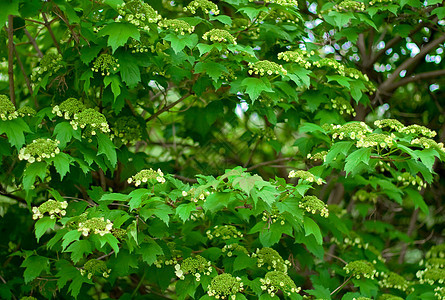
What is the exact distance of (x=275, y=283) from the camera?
11.6ft

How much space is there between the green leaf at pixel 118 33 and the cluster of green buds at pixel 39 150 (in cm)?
70

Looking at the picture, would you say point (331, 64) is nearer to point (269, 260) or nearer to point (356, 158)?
point (356, 158)

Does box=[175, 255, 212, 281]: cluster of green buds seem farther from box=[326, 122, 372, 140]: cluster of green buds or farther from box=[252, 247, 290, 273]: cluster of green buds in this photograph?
box=[326, 122, 372, 140]: cluster of green buds

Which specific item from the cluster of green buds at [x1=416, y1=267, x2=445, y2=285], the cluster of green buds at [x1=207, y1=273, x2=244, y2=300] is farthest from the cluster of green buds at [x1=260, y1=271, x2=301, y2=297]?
the cluster of green buds at [x1=416, y1=267, x2=445, y2=285]

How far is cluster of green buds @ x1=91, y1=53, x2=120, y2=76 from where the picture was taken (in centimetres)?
369

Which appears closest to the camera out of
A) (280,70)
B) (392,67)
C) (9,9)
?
(9,9)

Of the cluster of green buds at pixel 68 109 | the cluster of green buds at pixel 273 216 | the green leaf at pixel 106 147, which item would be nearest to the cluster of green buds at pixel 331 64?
the cluster of green buds at pixel 273 216

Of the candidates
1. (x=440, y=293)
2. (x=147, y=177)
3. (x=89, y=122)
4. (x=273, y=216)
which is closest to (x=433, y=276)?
(x=440, y=293)

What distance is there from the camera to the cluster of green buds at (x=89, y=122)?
358 cm

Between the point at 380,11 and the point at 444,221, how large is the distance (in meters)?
3.51

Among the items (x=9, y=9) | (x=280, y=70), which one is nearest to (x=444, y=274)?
(x=280, y=70)

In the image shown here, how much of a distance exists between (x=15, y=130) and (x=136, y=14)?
1058 millimetres

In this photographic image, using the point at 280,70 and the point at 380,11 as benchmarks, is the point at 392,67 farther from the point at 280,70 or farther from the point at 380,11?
the point at 280,70

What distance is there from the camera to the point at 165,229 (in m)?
3.55
